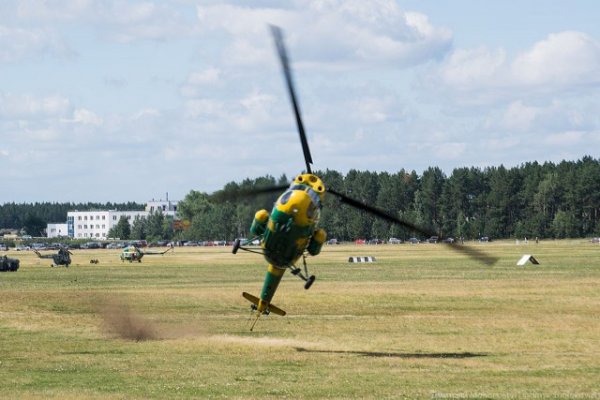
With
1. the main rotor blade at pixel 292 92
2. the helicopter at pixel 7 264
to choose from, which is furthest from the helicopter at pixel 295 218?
the helicopter at pixel 7 264

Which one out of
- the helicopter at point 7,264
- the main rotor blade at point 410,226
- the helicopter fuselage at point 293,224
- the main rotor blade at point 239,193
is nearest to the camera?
the main rotor blade at point 410,226

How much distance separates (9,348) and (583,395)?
66.5ft

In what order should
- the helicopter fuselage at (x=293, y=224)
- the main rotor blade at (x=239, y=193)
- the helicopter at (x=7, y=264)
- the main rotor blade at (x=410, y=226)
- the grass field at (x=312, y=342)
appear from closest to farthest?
the grass field at (x=312, y=342), the main rotor blade at (x=410, y=226), the helicopter fuselage at (x=293, y=224), the main rotor blade at (x=239, y=193), the helicopter at (x=7, y=264)

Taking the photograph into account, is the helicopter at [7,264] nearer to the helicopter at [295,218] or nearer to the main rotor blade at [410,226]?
the helicopter at [295,218]

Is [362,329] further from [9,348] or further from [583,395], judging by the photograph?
[583,395]

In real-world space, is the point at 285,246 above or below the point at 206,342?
above

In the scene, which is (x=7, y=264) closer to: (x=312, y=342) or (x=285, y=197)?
(x=312, y=342)

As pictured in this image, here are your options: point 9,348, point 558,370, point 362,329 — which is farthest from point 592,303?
point 9,348

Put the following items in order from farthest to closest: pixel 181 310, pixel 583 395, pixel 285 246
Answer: pixel 181 310
pixel 285 246
pixel 583 395

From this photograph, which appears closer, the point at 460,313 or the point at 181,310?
the point at 460,313

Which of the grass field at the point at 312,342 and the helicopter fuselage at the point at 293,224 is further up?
the helicopter fuselage at the point at 293,224

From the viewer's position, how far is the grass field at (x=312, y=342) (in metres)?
28.8

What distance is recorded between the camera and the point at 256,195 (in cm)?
3556

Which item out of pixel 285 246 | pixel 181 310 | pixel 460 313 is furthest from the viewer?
pixel 181 310
